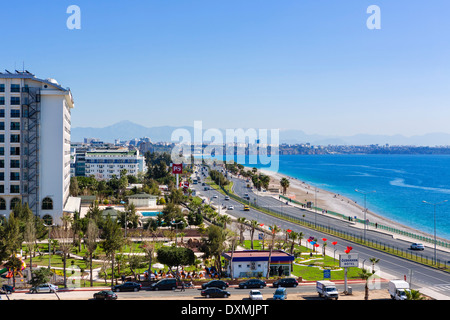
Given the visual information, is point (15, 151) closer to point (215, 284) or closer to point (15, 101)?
point (15, 101)

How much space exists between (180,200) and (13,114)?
141ft

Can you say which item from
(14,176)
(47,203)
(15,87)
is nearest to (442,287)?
(47,203)

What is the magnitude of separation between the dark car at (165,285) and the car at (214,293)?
4.10 m

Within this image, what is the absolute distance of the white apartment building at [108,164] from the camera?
5960 inches

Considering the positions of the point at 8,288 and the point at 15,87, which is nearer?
the point at 8,288

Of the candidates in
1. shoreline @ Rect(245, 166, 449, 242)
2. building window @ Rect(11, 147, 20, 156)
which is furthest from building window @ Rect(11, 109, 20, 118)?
shoreline @ Rect(245, 166, 449, 242)

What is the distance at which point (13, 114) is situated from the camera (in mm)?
68562

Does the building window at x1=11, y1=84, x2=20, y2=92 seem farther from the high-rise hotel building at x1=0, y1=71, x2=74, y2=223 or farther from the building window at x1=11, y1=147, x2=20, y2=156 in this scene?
the building window at x1=11, y1=147, x2=20, y2=156

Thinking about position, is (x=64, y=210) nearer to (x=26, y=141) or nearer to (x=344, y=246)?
(x=26, y=141)

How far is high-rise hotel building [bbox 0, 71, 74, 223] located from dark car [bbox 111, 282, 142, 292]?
3831cm

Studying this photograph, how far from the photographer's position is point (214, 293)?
34.3 metres

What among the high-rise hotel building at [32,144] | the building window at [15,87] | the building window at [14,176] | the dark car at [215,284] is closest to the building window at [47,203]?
the high-rise hotel building at [32,144]

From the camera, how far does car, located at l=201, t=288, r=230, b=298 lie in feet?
112

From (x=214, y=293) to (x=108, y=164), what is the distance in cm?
12504
